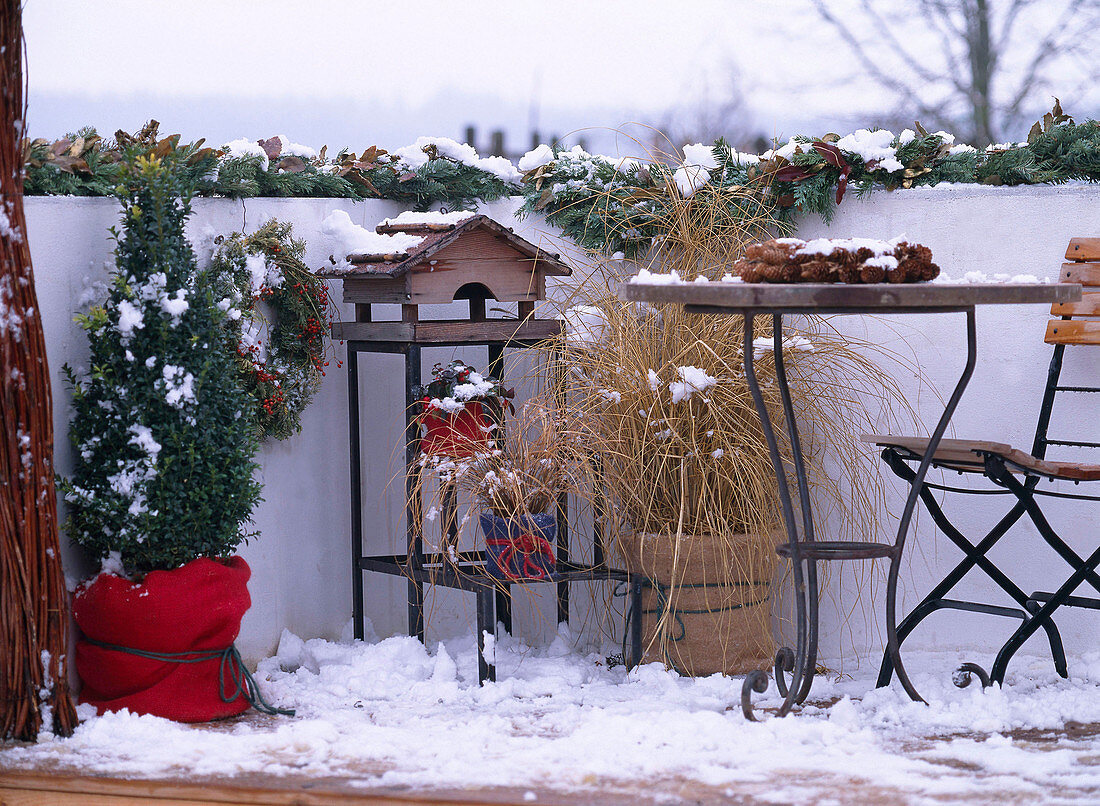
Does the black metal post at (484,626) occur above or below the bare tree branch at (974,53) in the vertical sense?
below

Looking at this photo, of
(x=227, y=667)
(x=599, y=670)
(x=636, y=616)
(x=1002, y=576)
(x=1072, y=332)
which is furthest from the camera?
(x=599, y=670)

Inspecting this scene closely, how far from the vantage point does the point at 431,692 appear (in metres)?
2.69

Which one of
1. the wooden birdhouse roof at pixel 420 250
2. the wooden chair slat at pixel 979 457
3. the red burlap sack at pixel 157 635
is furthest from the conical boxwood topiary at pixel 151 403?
the wooden chair slat at pixel 979 457

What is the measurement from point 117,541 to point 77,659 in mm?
317

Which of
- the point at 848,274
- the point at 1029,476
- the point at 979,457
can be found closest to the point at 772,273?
the point at 848,274

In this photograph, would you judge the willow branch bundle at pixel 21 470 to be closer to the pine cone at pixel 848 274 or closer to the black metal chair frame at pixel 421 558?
the black metal chair frame at pixel 421 558

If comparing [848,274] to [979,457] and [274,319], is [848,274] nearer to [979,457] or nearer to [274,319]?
[979,457]

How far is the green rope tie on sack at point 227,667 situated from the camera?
2.40 metres

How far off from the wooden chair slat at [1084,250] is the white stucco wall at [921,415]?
5.2 inches

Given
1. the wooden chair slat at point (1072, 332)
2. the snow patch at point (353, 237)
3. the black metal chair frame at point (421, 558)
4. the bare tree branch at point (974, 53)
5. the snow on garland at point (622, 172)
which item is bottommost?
the black metal chair frame at point (421, 558)

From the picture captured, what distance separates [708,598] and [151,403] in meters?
1.50

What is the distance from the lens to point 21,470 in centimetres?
219

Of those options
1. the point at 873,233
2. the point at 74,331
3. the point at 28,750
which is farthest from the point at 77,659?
the point at 873,233

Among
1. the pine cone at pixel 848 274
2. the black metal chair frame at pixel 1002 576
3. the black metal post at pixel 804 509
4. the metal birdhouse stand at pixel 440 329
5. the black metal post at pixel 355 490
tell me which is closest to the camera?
the pine cone at pixel 848 274
